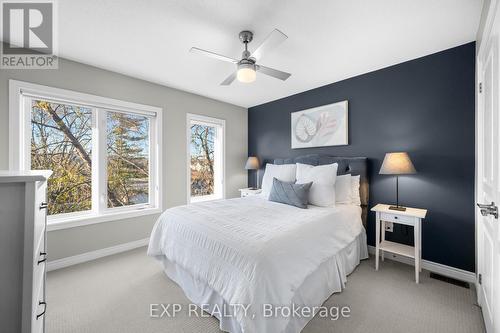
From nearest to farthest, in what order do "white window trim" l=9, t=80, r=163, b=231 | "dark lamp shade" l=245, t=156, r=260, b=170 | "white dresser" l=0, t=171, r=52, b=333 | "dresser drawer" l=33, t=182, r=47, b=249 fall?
"white dresser" l=0, t=171, r=52, b=333 < "dresser drawer" l=33, t=182, r=47, b=249 < "white window trim" l=9, t=80, r=163, b=231 < "dark lamp shade" l=245, t=156, r=260, b=170

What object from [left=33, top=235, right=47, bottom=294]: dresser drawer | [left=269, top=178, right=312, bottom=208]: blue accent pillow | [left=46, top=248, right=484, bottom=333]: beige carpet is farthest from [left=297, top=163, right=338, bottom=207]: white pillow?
[left=33, top=235, right=47, bottom=294]: dresser drawer

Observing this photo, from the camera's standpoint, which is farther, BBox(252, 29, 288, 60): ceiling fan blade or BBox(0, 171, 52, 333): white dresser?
BBox(252, 29, 288, 60): ceiling fan blade

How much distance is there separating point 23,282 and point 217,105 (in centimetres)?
387

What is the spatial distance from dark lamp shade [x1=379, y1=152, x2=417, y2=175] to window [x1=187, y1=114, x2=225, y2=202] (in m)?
2.94

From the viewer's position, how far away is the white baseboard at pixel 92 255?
2.59 metres

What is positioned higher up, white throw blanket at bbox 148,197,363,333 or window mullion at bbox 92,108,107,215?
window mullion at bbox 92,108,107,215

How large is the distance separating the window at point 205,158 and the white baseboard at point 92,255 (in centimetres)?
Answer: 108

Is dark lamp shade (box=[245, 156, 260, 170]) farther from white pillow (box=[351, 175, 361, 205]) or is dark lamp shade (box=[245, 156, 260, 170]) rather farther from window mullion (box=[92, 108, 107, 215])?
window mullion (box=[92, 108, 107, 215])

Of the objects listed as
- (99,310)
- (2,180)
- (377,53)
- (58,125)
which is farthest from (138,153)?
(377,53)

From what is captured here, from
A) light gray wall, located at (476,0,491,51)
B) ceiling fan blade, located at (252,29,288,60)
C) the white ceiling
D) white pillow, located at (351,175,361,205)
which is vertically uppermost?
the white ceiling

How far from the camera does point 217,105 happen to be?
431cm

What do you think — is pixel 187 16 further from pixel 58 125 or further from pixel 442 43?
pixel 442 43

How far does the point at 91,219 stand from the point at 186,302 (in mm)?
1844

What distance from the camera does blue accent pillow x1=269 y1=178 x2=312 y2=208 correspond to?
257 centimetres
